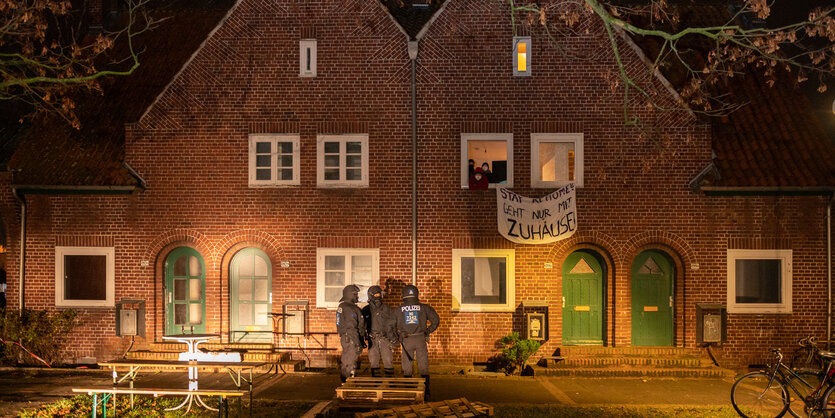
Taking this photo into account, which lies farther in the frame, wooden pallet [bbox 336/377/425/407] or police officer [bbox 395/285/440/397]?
police officer [bbox 395/285/440/397]

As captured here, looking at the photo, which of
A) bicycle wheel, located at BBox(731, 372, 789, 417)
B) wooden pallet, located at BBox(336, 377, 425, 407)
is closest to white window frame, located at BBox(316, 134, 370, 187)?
wooden pallet, located at BBox(336, 377, 425, 407)

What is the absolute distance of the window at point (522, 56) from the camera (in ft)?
52.5

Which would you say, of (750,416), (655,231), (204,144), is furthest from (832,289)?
(204,144)

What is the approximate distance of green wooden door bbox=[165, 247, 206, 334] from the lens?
16.5 meters

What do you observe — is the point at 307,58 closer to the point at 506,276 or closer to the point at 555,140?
the point at 555,140

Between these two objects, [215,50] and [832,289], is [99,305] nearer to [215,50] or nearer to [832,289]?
[215,50]

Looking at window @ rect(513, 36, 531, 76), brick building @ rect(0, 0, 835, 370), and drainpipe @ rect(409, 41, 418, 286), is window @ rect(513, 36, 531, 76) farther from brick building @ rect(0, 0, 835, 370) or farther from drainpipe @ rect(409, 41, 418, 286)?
drainpipe @ rect(409, 41, 418, 286)

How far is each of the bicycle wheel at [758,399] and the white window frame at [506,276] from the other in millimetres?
5104

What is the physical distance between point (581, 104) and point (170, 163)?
9.34 metres

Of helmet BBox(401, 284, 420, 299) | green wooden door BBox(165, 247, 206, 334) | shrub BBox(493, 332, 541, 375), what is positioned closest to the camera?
helmet BBox(401, 284, 420, 299)

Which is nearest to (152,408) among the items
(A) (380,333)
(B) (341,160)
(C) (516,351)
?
(A) (380,333)

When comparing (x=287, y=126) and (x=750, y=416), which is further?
(x=287, y=126)

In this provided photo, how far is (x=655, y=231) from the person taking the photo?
625 inches

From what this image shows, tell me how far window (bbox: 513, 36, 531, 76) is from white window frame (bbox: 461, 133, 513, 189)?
4.75ft
